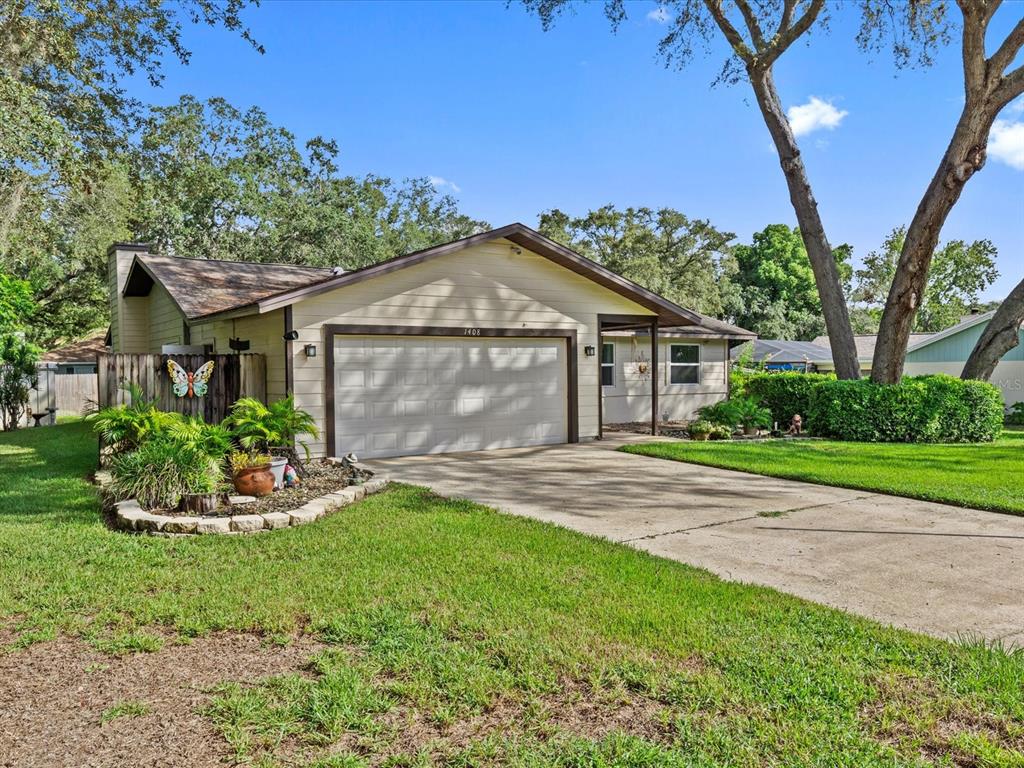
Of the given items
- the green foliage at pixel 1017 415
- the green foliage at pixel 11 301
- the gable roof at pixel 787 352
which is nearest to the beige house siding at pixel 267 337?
the green foliage at pixel 11 301

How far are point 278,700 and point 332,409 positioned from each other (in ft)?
23.8

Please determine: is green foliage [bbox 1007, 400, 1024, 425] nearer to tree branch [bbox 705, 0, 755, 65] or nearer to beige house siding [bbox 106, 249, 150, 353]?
tree branch [bbox 705, 0, 755, 65]

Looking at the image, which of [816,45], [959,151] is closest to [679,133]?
[816,45]

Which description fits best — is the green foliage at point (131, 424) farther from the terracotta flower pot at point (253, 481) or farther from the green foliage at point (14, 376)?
the green foliage at point (14, 376)

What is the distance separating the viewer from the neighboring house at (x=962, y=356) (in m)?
21.7

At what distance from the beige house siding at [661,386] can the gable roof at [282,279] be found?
8.56 feet

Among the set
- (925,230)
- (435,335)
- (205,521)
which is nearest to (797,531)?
(205,521)

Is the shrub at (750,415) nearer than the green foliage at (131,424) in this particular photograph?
No

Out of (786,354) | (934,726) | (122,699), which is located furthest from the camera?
(786,354)

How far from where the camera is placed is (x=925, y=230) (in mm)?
13383

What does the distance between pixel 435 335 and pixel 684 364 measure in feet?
27.9

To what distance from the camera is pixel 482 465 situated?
9.68 meters

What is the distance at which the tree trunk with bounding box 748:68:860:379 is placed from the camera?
14734 mm

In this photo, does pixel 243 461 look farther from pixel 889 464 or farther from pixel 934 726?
pixel 889 464
